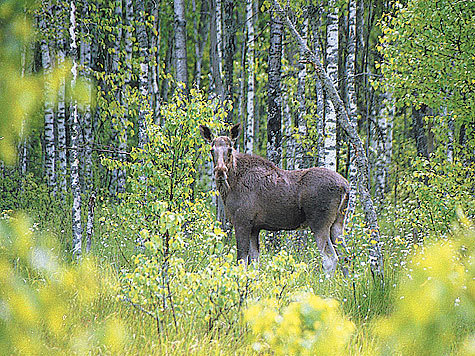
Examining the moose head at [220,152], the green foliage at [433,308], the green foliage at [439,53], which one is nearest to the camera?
the green foliage at [433,308]

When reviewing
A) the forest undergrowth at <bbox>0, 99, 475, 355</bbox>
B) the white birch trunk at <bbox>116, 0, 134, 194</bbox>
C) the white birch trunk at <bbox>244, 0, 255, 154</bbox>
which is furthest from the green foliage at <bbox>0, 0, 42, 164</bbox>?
the white birch trunk at <bbox>244, 0, 255, 154</bbox>

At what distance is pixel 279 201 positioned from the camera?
25.5 feet

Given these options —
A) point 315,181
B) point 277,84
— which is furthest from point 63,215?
point 315,181

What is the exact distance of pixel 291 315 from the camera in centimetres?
191

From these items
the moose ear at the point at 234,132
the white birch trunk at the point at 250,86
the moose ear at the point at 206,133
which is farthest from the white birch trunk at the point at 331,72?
the moose ear at the point at 206,133

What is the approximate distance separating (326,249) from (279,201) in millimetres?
1003

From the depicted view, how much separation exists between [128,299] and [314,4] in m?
Result: 12.3

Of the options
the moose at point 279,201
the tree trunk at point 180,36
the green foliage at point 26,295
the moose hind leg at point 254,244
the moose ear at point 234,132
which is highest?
the tree trunk at point 180,36

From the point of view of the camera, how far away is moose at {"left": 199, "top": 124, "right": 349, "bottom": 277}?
756cm

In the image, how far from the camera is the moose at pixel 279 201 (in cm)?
756

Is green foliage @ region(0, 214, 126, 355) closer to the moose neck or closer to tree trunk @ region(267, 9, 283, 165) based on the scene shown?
the moose neck

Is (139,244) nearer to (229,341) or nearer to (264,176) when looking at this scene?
(264,176)

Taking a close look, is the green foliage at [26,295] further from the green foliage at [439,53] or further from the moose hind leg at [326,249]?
the green foliage at [439,53]

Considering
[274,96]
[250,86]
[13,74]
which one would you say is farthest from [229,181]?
[13,74]
